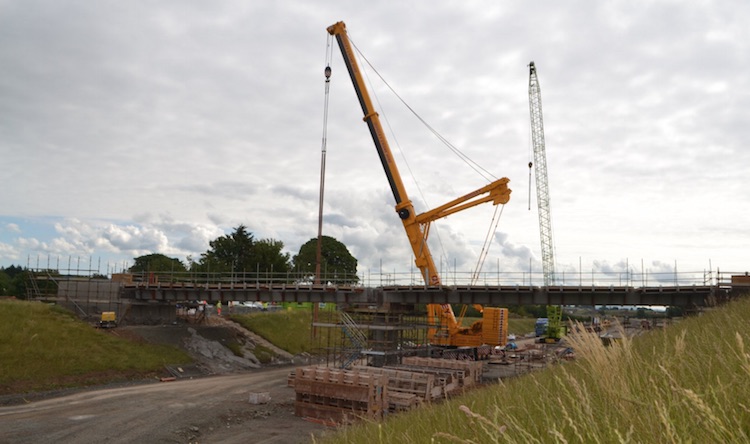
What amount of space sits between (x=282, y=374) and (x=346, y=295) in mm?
8814

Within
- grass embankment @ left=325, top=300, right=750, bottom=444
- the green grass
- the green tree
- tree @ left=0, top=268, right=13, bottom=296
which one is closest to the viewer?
grass embankment @ left=325, top=300, right=750, bottom=444

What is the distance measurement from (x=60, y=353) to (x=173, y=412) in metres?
14.3

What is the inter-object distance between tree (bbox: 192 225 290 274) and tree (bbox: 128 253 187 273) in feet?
24.1

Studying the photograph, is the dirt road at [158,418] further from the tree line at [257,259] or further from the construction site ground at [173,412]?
the tree line at [257,259]

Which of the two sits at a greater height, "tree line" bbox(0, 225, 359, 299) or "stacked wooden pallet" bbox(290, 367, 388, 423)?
"tree line" bbox(0, 225, 359, 299)

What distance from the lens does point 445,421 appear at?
684 cm

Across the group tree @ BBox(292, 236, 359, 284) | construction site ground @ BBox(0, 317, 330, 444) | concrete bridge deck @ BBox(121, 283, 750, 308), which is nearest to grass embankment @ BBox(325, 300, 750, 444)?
construction site ground @ BBox(0, 317, 330, 444)

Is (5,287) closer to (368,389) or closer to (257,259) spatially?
(257,259)

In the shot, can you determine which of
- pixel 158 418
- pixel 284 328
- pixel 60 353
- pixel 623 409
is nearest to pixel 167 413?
pixel 158 418

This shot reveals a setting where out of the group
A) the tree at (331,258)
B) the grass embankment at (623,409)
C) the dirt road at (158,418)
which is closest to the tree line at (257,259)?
the tree at (331,258)

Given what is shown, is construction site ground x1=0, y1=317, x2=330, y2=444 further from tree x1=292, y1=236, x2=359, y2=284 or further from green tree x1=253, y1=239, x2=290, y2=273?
tree x1=292, y1=236, x2=359, y2=284

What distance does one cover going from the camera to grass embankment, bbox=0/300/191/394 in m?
33.9

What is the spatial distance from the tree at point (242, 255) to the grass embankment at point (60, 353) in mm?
37223

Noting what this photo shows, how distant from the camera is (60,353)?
37344mm
